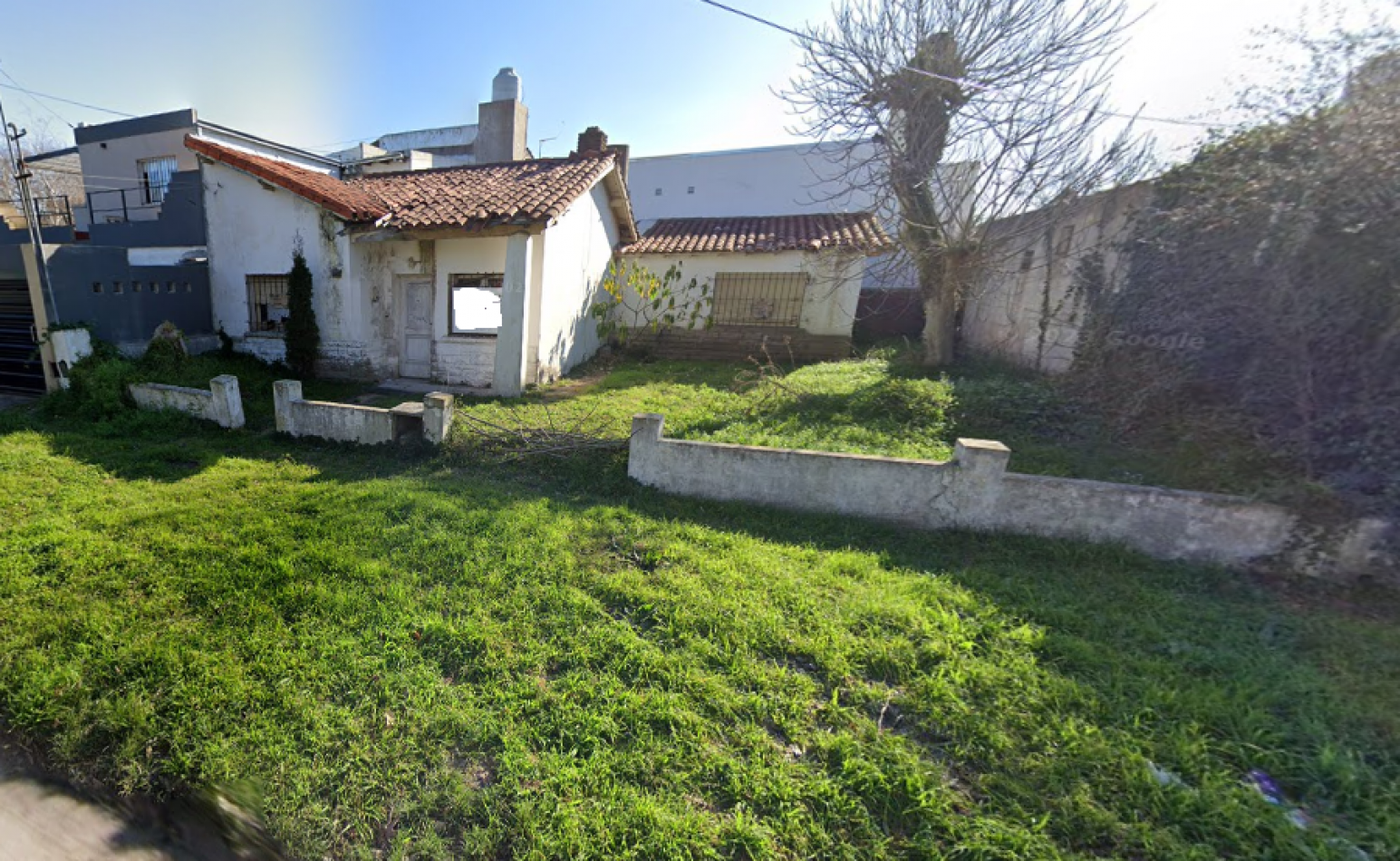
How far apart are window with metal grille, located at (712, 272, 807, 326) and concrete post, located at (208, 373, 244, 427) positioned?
8.81 meters

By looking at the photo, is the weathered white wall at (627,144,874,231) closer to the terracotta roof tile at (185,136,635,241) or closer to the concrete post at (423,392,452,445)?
the terracotta roof tile at (185,136,635,241)

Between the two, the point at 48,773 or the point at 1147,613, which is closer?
the point at 48,773

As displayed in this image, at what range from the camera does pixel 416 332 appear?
9.23 m

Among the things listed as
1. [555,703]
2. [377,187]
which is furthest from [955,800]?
[377,187]

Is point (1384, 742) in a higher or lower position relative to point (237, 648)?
higher

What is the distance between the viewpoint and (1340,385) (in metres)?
3.68

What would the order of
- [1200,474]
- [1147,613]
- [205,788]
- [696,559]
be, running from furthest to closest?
[1200,474]
[696,559]
[1147,613]
[205,788]

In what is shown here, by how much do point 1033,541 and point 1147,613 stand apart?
813 millimetres

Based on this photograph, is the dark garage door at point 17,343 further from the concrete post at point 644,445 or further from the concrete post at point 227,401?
the concrete post at point 644,445

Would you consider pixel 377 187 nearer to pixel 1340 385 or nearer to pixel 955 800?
pixel 955 800

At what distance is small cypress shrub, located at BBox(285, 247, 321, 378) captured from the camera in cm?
855

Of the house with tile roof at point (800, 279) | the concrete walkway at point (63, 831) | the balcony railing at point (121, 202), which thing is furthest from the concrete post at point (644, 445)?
the balcony railing at point (121, 202)

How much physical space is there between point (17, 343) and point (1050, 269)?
55.9 feet

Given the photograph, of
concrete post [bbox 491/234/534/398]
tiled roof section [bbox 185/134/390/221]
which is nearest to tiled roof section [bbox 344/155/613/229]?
tiled roof section [bbox 185/134/390/221]
